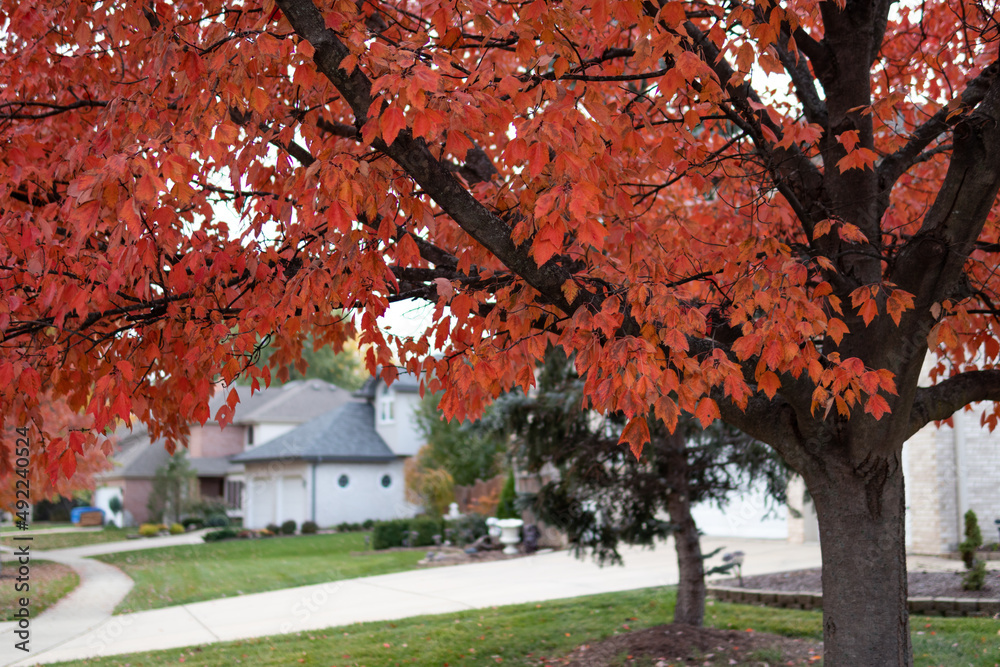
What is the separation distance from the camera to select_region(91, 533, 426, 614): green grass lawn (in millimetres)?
14333

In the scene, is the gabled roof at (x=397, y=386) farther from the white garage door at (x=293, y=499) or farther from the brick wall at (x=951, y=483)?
the brick wall at (x=951, y=483)

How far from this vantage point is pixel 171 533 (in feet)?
103

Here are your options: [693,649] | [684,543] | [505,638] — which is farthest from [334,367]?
[693,649]

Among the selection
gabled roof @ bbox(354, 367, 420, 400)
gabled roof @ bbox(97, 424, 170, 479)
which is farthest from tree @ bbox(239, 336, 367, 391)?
gabled roof @ bbox(354, 367, 420, 400)

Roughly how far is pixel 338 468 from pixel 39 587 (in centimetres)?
1675

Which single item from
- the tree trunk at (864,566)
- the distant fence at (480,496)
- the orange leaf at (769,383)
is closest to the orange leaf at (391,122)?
the orange leaf at (769,383)

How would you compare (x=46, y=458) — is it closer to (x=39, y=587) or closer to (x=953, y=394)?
(x=953, y=394)

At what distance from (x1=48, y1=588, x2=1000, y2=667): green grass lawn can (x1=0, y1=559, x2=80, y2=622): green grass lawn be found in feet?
17.5

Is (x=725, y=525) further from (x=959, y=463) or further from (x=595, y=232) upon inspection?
(x=595, y=232)

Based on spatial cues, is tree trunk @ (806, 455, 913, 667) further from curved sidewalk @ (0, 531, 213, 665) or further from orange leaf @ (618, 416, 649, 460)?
curved sidewalk @ (0, 531, 213, 665)

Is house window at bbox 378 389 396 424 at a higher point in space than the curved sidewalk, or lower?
higher

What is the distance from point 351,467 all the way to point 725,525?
16.7 meters

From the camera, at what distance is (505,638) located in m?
8.62

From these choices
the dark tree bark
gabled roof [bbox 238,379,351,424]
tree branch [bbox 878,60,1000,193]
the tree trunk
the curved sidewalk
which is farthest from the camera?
gabled roof [bbox 238,379,351,424]
